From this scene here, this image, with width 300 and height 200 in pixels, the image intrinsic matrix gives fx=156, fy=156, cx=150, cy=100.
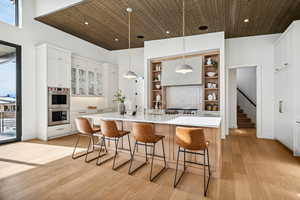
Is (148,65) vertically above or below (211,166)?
above

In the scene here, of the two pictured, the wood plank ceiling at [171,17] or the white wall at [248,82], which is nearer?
the wood plank ceiling at [171,17]

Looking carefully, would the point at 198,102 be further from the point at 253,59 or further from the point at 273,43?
the point at 273,43

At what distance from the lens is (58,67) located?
4699 mm

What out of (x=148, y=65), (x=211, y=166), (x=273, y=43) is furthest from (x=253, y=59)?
(x=211, y=166)

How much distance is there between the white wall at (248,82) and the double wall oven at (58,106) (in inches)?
309

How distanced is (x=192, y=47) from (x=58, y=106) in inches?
179

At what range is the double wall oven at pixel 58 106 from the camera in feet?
14.7

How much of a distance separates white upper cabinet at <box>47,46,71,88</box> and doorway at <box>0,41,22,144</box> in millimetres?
696

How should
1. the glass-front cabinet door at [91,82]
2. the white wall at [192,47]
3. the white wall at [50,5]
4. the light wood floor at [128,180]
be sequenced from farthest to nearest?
the glass-front cabinet door at [91,82], the white wall at [192,47], the white wall at [50,5], the light wood floor at [128,180]

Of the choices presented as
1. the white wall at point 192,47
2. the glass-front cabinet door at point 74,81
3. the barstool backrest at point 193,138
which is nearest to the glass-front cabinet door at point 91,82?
the glass-front cabinet door at point 74,81

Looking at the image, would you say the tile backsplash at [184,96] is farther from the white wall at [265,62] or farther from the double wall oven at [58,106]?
the double wall oven at [58,106]

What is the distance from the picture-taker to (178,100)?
220 inches

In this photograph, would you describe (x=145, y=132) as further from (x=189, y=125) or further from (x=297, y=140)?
(x=297, y=140)

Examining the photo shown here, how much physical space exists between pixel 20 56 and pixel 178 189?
4.96 meters
